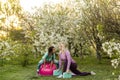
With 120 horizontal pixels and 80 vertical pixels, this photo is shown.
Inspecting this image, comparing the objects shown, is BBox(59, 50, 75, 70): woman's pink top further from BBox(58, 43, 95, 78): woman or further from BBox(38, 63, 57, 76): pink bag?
BBox(38, 63, 57, 76): pink bag

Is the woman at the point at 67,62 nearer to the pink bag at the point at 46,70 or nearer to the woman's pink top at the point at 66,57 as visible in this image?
the woman's pink top at the point at 66,57

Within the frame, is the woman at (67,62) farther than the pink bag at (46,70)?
No

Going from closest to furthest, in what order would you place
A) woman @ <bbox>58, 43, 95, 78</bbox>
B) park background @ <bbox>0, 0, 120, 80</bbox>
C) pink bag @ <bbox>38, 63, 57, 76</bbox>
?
1. woman @ <bbox>58, 43, 95, 78</bbox>
2. pink bag @ <bbox>38, 63, 57, 76</bbox>
3. park background @ <bbox>0, 0, 120, 80</bbox>

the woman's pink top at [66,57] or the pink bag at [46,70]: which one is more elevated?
the woman's pink top at [66,57]

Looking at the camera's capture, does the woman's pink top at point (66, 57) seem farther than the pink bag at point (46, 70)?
No

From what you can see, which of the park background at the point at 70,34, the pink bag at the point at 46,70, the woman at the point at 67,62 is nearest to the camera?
the woman at the point at 67,62

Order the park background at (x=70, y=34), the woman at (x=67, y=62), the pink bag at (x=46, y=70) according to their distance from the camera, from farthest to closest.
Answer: the park background at (x=70, y=34) < the pink bag at (x=46, y=70) < the woman at (x=67, y=62)

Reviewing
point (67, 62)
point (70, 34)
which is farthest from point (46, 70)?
point (70, 34)

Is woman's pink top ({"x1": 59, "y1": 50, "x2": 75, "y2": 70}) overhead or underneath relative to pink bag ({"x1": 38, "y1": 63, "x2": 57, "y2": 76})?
overhead

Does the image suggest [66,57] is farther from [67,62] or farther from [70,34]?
[70,34]

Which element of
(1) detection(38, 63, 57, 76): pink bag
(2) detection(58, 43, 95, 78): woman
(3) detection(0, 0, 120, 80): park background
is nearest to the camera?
(2) detection(58, 43, 95, 78): woman

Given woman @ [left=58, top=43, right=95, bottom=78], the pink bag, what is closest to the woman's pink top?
woman @ [left=58, top=43, right=95, bottom=78]

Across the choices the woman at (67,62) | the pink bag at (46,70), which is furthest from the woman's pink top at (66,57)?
the pink bag at (46,70)

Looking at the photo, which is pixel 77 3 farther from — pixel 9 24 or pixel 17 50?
pixel 9 24
